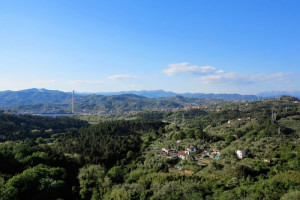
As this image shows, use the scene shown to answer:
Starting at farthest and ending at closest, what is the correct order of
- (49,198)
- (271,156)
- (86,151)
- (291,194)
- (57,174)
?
(86,151) < (271,156) < (57,174) < (49,198) < (291,194)

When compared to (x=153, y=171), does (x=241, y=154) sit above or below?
above

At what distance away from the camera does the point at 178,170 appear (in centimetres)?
2841

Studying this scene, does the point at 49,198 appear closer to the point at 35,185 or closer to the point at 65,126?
the point at 35,185

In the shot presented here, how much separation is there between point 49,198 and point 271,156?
105 feet

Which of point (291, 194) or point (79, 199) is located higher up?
point (291, 194)

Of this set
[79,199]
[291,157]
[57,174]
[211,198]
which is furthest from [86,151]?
[291,157]

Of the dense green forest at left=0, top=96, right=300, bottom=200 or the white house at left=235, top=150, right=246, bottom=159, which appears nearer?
the dense green forest at left=0, top=96, right=300, bottom=200

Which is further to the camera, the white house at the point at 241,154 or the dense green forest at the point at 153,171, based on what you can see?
the white house at the point at 241,154

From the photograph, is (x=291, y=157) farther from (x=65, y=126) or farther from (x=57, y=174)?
(x=65, y=126)

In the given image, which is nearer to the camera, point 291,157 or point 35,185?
point 35,185

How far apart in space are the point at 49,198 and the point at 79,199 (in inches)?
144

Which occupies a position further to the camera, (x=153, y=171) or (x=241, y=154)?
(x=241, y=154)

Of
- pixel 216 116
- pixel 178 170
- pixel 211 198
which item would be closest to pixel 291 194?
pixel 211 198

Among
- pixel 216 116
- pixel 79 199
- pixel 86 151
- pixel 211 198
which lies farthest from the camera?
pixel 216 116
